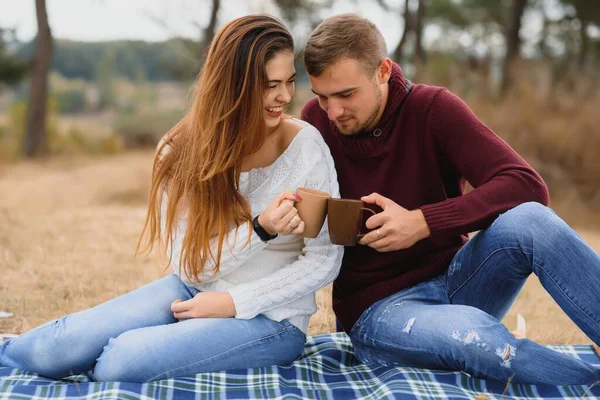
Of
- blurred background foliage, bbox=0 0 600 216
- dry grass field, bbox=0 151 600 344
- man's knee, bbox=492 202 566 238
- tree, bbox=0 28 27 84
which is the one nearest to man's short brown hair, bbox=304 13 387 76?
man's knee, bbox=492 202 566 238

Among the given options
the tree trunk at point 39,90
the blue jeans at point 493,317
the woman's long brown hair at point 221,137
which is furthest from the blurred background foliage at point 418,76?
the blue jeans at point 493,317

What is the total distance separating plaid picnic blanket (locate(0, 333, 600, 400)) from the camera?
7.61ft

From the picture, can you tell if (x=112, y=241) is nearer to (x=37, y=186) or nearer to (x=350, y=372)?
(x=350, y=372)

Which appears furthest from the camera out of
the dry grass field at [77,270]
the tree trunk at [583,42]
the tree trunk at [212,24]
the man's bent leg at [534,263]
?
the tree trunk at [583,42]

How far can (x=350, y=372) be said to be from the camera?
8.54 feet

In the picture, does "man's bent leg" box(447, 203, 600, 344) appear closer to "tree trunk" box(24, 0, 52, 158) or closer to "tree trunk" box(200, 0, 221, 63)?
"tree trunk" box(200, 0, 221, 63)

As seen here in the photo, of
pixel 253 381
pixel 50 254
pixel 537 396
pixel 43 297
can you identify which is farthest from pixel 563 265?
pixel 50 254

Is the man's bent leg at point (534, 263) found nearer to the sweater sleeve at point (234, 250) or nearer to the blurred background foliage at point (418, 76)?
the sweater sleeve at point (234, 250)

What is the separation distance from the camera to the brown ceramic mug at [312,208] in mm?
2389

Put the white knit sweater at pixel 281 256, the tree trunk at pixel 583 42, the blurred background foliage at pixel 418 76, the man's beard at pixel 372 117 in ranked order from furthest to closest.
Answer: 1. the tree trunk at pixel 583 42
2. the blurred background foliage at pixel 418 76
3. the man's beard at pixel 372 117
4. the white knit sweater at pixel 281 256

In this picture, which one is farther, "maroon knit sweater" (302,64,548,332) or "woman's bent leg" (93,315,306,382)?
"maroon knit sweater" (302,64,548,332)

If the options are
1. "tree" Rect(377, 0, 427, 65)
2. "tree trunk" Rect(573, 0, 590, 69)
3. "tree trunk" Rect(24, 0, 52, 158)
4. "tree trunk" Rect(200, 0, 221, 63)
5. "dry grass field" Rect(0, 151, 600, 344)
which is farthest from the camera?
"tree trunk" Rect(573, 0, 590, 69)

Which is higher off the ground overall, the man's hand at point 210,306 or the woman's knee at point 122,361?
the man's hand at point 210,306

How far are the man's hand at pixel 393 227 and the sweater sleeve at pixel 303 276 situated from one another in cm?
19
